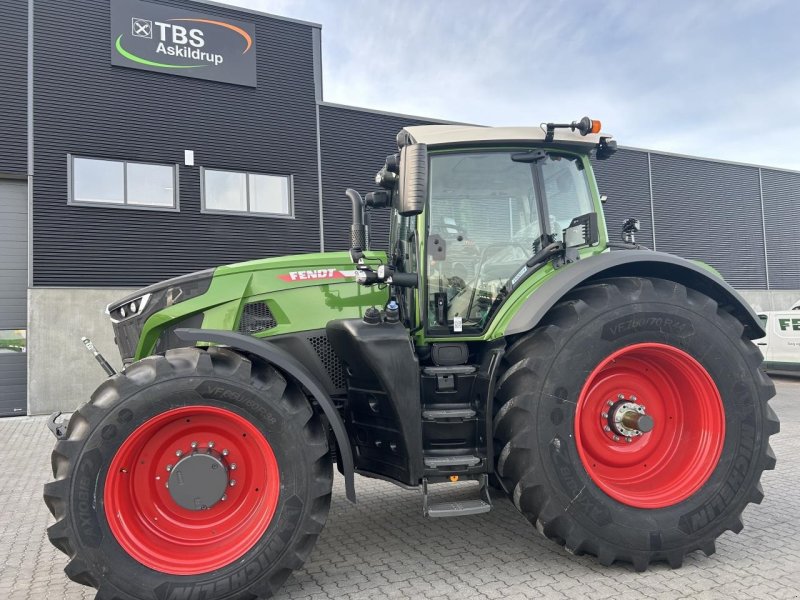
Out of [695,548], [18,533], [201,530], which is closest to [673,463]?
[695,548]

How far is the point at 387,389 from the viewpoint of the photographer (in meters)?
3.18

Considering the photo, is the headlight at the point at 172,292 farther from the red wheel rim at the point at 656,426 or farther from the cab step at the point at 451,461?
the red wheel rim at the point at 656,426

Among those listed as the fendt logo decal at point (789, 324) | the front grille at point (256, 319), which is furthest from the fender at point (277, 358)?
the fendt logo decal at point (789, 324)

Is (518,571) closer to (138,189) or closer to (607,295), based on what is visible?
(607,295)

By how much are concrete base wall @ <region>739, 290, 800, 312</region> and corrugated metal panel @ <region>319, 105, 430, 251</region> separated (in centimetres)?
1515

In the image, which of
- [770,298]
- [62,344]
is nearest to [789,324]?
[770,298]

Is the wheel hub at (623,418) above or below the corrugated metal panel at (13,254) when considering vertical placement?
below

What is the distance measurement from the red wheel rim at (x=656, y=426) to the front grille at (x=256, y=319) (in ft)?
6.41

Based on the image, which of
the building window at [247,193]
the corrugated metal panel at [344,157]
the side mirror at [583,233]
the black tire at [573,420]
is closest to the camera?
the black tire at [573,420]

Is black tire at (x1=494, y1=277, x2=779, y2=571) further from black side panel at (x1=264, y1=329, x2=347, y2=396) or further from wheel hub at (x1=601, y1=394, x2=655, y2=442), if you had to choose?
black side panel at (x1=264, y1=329, x2=347, y2=396)

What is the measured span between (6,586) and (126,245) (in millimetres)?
9846

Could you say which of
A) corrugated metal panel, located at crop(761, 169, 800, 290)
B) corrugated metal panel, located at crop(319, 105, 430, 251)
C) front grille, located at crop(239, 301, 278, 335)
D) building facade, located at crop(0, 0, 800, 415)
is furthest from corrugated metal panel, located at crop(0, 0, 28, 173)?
corrugated metal panel, located at crop(761, 169, 800, 290)

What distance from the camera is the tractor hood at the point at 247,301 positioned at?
11.2 ft

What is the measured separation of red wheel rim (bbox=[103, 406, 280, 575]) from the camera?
280 centimetres
